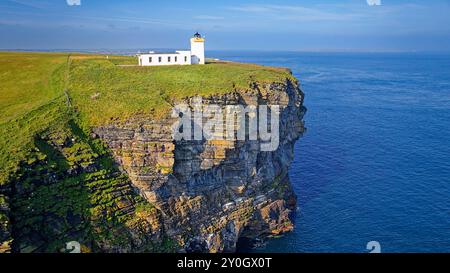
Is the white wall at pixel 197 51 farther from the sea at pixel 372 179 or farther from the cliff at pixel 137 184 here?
the sea at pixel 372 179

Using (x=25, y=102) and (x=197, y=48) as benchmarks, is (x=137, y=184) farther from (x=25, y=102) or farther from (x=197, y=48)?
(x=197, y=48)

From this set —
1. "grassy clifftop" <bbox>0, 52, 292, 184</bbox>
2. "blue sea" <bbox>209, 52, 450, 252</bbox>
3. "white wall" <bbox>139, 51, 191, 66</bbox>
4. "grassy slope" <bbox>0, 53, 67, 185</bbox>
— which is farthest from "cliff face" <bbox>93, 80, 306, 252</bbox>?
"white wall" <bbox>139, 51, 191, 66</bbox>

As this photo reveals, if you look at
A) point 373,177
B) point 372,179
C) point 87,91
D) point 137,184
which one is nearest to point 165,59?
point 87,91

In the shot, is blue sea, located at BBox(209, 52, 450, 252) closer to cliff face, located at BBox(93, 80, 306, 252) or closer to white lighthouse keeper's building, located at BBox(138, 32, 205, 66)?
cliff face, located at BBox(93, 80, 306, 252)

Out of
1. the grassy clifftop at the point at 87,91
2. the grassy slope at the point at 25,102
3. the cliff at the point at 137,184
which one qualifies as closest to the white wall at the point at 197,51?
the grassy clifftop at the point at 87,91

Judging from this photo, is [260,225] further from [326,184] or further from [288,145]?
[326,184]
